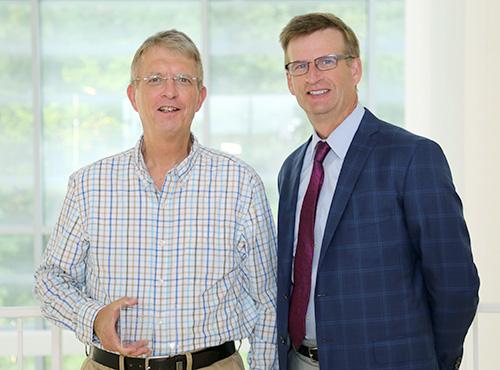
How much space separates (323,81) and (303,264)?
0.53 m

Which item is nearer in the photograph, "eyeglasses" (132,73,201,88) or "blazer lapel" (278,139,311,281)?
"eyeglasses" (132,73,201,88)

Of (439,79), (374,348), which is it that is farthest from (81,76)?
(374,348)

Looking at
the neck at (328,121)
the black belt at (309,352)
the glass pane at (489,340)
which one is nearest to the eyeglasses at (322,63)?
the neck at (328,121)

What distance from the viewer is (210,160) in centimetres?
228

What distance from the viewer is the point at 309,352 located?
226 cm

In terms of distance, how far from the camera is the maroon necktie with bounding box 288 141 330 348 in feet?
7.38

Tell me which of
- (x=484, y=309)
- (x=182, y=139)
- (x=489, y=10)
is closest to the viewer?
(x=182, y=139)

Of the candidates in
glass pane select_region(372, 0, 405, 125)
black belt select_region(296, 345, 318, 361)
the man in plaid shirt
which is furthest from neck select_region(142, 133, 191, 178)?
glass pane select_region(372, 0, 405, 125)

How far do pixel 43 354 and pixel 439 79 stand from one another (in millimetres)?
3599

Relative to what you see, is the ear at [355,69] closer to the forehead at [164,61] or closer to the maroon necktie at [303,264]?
the maroon necktie at [303,264]

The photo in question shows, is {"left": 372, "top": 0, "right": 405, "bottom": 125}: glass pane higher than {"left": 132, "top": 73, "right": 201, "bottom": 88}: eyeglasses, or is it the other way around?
{"left": 372, "top": 0, "right": 405, "bottom": 125}: glass pane

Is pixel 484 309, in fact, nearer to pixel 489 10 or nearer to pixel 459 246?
pixel 459 246

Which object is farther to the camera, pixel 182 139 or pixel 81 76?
pixel 81 76

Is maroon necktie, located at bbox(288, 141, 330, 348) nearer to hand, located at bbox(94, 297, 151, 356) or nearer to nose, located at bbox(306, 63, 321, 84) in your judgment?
nose, located at bbox(306, 63, 321, 84)
